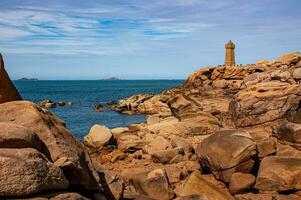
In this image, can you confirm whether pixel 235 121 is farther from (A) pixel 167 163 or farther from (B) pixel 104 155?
(B) pixel 104 155

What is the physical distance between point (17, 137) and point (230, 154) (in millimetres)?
10488

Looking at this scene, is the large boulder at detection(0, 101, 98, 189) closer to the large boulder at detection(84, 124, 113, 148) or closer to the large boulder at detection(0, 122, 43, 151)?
the large boulder at detection(0, 122, 43, 151)

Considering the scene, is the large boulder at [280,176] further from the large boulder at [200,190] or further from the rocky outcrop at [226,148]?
the large boulder at [200,190]

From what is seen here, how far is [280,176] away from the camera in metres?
15.7

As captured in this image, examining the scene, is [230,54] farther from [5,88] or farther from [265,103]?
[5,88]

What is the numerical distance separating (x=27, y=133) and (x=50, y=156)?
0.84 meters

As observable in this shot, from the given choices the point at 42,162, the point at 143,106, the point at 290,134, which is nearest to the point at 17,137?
the point at 42,162

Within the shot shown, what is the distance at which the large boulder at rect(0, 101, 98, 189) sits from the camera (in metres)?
8.88

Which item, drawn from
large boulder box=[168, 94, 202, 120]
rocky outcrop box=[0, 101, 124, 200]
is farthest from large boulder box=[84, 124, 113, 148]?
rocky outcrop box=[0, 101, 124, 200]

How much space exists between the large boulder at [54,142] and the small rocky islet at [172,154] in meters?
0.02

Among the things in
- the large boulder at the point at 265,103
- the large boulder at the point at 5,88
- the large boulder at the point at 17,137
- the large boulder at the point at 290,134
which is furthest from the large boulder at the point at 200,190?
the large boulder at the point at 265,103

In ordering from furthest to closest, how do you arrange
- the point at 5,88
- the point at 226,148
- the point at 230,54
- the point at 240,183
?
1. the point at 230,54
2. the point at 226,148
3. the point at 240,183
4. the point at 5,88

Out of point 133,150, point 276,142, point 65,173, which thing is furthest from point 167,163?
point 65,173

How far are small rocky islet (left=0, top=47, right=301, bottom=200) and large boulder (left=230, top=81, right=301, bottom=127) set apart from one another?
57mm
